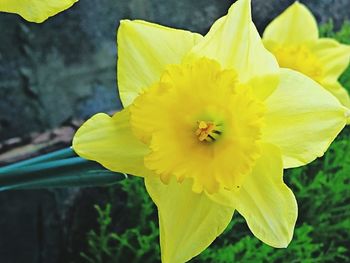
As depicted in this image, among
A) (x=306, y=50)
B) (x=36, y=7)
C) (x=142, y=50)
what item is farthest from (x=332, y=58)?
(x=36, y=7)

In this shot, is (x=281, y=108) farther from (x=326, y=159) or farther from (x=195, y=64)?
(x=326, y=159)

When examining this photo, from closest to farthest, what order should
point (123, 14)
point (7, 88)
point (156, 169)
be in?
point (156, 169) → point (7, 88) → point (123, 14)

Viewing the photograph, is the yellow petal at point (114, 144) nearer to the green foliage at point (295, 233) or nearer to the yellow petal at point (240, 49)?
the yellow petal at point (240, 49)

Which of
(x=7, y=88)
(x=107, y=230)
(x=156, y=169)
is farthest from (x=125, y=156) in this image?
(x=7, y=88)

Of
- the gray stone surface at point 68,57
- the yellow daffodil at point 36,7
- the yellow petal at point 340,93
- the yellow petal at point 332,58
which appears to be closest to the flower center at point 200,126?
the yellow daffodil at point 36,7

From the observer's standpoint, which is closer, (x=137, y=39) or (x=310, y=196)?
(x=137, y=39)
